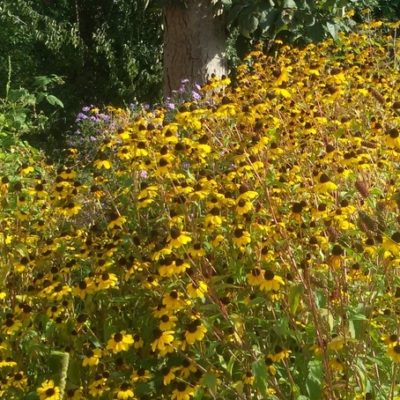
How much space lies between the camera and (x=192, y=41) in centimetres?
649

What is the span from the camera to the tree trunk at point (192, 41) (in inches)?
255

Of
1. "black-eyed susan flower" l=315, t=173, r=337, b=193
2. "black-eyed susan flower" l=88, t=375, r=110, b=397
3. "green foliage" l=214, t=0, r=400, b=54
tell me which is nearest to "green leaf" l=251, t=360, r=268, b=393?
"black-eyed susan flower" l=88, t=375, r=110, b=397

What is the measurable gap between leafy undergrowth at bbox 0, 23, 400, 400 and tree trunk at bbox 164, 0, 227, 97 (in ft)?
11.0

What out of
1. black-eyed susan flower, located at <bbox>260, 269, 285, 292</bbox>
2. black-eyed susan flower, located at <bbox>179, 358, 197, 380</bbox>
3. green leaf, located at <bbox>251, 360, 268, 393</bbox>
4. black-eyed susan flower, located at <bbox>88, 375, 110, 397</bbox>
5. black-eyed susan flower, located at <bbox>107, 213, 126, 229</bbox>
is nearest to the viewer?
green leaf, located at <bbox>251, 360, 268, 393</bbox>

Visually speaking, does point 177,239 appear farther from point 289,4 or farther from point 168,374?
point 289,4

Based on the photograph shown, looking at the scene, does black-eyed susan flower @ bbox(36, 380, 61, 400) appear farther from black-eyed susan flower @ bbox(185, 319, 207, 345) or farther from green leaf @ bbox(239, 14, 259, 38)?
green leaf @ bbox(239, 14, 259, 38)

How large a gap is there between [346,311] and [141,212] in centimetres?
121

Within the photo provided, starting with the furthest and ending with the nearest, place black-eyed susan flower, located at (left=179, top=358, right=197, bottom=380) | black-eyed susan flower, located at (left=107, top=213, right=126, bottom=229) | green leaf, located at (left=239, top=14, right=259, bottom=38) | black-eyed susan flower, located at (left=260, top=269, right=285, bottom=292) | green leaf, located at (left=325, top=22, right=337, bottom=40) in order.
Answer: green leaf, located at (left=325, top=22, right=337, bottom=40), green leaf, located at (left=239, top=14, right=259, bottom=38), black-eyed susan flower, located at (left=107, top=213, right=126, bottom=229), black-eyed susan flower, located at (left=179, top=358, right=197, bottom=380), black-eyed susan flower, located at (left=260, top=269, right=285, bottom=292)

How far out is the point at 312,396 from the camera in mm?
1938

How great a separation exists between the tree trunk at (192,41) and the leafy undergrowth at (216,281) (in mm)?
3341

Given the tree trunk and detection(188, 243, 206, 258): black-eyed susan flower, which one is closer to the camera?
detection(188, 243, 206, 258): black-eyed susan flower

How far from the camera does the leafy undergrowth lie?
2002 millimetres

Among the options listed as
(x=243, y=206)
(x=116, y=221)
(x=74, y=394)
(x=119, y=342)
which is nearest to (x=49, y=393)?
(x=74, y=394)

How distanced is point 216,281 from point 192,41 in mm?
4543
